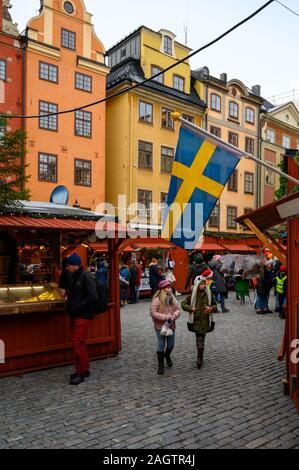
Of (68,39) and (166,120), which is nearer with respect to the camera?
(68,39)

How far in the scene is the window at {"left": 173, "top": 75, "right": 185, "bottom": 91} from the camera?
30141 millimetres

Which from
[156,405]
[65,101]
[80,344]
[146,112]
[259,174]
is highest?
[146,112]

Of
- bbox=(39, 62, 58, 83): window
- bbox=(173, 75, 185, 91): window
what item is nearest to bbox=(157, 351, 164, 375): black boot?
bbox=(39, 62, 58, 83): window

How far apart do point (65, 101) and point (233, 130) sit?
603 inches

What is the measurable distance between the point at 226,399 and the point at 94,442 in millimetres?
2284

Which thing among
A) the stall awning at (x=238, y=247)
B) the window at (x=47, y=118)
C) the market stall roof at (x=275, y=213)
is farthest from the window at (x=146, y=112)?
the market stall roof at (x=275, y=213)

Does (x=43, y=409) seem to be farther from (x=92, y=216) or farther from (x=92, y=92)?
(x=92, y=92)

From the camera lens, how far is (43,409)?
568cm

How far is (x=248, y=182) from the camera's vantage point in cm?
3578

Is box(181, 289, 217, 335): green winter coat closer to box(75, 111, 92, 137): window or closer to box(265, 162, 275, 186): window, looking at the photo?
box(75, 111, 92, 137): window

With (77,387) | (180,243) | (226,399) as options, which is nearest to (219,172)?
(180,243)

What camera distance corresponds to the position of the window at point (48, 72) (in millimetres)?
23000

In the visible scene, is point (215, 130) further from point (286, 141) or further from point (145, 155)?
point (286, 141)

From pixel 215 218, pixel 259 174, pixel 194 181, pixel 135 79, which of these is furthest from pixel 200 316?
pixel 259 174
